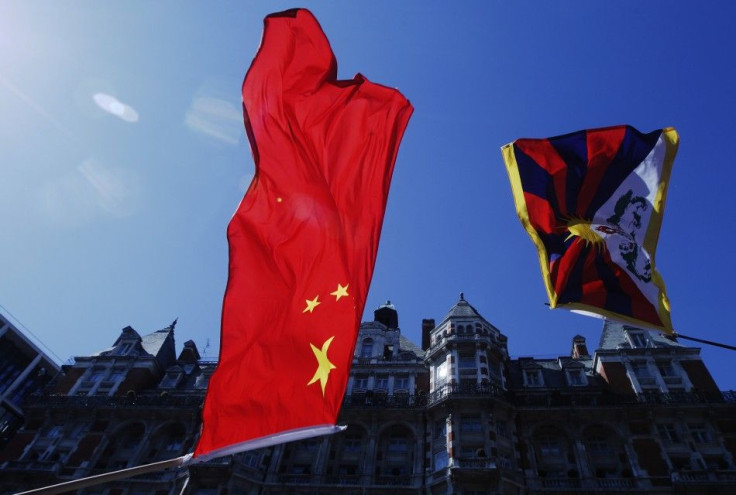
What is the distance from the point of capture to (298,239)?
11.5 m

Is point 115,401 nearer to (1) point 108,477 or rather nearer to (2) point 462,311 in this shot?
(2) point 462,311

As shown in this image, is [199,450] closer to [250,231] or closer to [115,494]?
[250,231]

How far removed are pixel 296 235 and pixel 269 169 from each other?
1644 mm

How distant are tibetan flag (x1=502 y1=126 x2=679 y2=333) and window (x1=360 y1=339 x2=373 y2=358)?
2936 centimetres

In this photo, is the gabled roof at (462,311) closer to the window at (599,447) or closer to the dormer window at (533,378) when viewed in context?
the dormer window at (533,378)

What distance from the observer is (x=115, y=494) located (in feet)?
115

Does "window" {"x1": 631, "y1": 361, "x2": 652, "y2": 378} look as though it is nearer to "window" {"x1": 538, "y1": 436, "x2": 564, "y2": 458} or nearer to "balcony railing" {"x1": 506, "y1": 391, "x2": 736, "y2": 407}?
"balcony railing" {"x1": 506, "y1": 391, "x2": 736, "y2": 407}

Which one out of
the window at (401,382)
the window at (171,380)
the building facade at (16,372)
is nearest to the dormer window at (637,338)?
the window at (401,382)

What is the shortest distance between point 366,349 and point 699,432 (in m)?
25.2

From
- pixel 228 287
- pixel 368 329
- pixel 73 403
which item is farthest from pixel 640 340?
pixel 73 403

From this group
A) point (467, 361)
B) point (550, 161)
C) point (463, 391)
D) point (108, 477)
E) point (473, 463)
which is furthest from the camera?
point (467, 361)

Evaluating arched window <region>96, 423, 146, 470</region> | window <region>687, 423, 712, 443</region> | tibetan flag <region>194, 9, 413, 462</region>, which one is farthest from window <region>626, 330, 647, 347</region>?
arched window <region>96, 423, 146, 470</region>

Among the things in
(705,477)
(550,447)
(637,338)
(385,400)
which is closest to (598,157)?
(705,477)

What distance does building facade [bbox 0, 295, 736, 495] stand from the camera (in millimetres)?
32531
